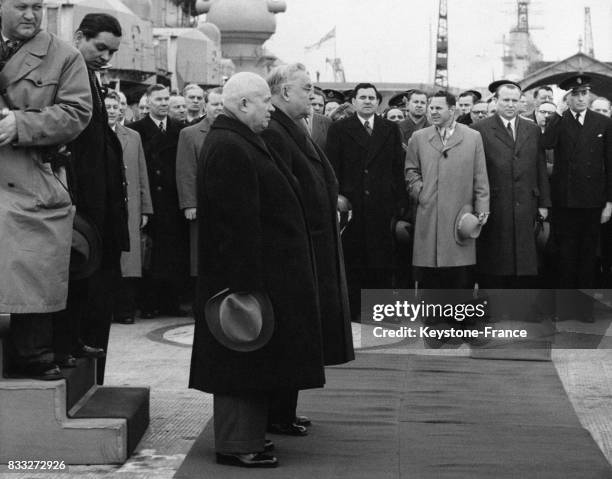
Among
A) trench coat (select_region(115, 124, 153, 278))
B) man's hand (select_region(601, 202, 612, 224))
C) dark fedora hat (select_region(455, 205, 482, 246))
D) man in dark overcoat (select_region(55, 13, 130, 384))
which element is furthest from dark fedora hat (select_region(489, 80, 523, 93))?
man in dark overcoat (select_region(55, 13, 130, 384))

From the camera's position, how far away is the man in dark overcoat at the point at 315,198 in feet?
22.6

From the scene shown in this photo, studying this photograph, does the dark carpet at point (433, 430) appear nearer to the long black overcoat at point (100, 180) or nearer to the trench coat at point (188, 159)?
the long black overcoat at point (100, 180)

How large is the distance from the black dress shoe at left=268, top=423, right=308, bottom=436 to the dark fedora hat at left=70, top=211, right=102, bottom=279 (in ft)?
4.18

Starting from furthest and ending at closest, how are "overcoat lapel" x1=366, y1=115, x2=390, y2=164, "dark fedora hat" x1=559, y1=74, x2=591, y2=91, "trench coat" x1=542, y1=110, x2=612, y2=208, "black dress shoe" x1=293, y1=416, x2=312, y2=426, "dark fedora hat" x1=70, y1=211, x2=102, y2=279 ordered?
"dark fedora hat" x1=559, y1=74, x2=591, y2=91
"trench coat" x1=542, y1=110, x2=612, y2=208
"overcoat lapel" x1=366, y1=115, x2=390, y2=164
"black dress shoe" x1=293, y1=416, x2=312, y2=426
"dark fedora hat" x1=70, y1=211, x2=102, y2=279

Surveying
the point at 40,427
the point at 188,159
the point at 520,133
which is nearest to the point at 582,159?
the point at 520,133

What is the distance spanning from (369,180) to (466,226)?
1.14 metres

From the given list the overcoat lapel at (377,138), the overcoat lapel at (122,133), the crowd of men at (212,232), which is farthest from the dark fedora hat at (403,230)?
the crowd of men at (212,232)

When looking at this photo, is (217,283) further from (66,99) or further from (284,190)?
(66,99)

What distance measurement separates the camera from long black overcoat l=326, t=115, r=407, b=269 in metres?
11.3

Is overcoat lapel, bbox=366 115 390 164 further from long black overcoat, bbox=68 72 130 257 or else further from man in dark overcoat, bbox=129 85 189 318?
long black overcoat, bbox=68 72 130 257

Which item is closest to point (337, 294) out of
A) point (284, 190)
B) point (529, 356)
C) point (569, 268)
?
point (284, 190)

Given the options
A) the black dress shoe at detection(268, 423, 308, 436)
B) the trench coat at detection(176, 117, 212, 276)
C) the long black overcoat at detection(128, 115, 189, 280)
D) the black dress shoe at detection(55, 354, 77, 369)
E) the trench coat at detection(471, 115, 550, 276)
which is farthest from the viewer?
the long black overcoat at detection(128, 115, 189, 280)

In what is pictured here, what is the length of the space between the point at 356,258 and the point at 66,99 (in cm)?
538

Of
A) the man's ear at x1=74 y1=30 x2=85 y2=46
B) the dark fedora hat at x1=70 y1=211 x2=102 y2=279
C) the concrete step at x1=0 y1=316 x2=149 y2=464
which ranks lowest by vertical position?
the concrete step at x1=0 y1=316 x2=149 y2=464
